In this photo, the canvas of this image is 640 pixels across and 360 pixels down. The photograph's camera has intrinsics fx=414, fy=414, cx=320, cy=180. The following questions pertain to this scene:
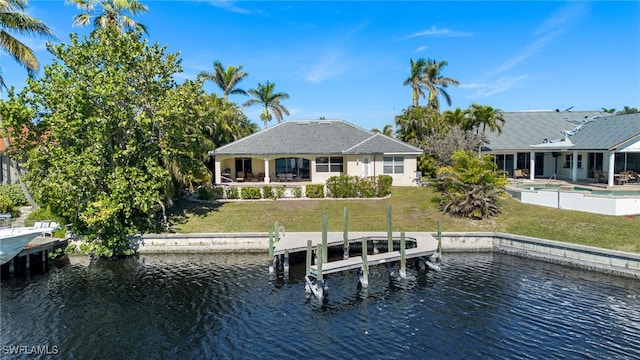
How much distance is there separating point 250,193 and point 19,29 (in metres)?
17.2

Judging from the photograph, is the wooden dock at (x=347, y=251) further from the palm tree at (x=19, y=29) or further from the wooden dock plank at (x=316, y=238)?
the palm tree at (x=19, y=29)

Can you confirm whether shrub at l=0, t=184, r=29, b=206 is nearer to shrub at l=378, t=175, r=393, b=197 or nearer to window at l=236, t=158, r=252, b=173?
window at l=236, t=158, r=252, b=173

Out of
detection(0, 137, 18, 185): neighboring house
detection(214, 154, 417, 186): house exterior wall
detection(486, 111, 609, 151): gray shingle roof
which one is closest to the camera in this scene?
detection(0, 137, 18, 185): neighboring house

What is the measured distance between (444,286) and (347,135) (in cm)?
2219

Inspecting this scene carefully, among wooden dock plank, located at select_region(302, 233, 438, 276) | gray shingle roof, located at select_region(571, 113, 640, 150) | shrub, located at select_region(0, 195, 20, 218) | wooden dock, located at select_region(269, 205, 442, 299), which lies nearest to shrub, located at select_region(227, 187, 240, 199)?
wooden dock, located at select_region(269, 205, 442, 299)

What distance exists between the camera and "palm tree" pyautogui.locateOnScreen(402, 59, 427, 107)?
47.1 m

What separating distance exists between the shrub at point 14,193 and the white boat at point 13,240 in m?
11.0

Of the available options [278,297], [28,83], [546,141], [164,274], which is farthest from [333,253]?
[546,141]

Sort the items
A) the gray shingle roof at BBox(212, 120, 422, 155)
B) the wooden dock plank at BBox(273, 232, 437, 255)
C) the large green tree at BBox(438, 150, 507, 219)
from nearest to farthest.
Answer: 1. the wooden dock plank at BBox(273, 232, 437, 255)
2. the large green tree at BBox(438, 150, 507, 219)
3. the gray shingle roof at BBox(212, 120, 422, 155)

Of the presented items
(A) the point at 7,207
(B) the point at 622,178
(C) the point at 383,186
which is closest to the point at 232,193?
(C) the point at 383,186

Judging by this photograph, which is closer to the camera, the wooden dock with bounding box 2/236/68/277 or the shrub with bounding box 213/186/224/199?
the wooden dock with bounding box 2/236/68/277

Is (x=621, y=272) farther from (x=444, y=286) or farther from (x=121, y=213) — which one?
(x=121, y=213)

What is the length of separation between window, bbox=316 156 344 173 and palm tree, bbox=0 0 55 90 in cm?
2090

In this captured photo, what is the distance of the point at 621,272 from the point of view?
60.7 ft
